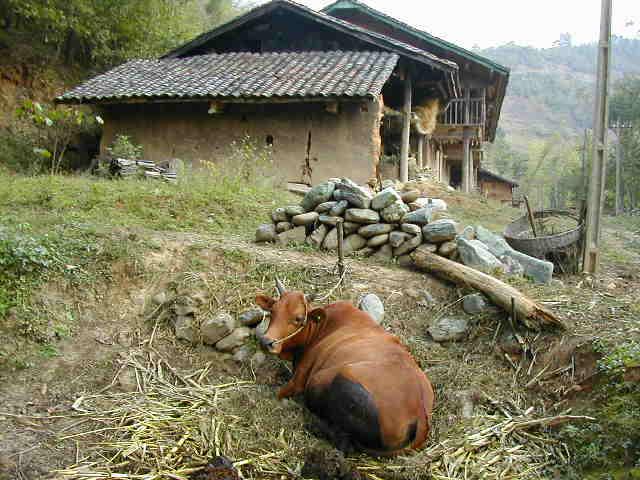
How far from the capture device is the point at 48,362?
4230 mm

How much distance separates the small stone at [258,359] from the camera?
180 inches

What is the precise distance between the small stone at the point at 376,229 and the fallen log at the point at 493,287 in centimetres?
47

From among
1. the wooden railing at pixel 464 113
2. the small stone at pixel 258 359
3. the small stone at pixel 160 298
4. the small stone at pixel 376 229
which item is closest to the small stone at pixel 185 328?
the small stone at pixel 160 298

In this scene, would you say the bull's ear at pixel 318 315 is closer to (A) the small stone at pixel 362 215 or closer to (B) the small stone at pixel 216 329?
(B) the small stone at pixel 216 329

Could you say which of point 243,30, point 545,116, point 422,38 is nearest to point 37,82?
point 243,30

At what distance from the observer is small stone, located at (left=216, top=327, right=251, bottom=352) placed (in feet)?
15.6

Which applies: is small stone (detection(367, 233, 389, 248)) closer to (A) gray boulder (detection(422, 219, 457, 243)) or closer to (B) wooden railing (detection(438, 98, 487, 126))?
(A) gray boulder (detection(422, 219, 457, 243))

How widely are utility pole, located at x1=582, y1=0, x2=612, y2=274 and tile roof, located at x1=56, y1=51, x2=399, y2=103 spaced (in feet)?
13.5

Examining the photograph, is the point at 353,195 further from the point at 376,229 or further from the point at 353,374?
the point at 353,374

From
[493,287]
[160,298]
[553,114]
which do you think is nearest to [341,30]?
[493,287]

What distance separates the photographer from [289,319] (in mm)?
4035

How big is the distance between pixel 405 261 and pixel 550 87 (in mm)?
89623

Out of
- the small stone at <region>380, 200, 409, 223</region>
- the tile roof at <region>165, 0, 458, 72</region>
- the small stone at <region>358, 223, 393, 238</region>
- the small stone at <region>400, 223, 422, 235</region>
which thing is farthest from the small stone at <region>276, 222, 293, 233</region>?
the tile roof at <region>165, 0, 458, 72</region>

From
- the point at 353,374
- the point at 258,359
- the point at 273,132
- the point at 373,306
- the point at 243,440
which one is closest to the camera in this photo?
the point at 353,374
